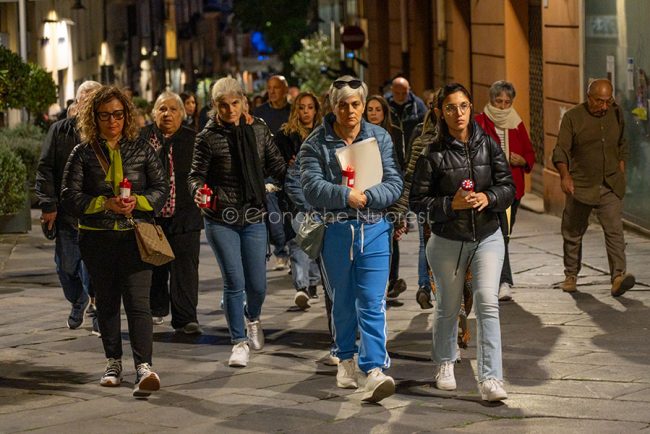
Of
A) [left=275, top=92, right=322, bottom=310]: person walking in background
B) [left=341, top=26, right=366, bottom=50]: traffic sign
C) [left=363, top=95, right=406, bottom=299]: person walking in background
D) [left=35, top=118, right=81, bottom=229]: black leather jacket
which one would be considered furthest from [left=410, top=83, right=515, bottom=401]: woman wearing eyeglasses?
[left=341, top=26, right=366, bottom=50]: traffic sign

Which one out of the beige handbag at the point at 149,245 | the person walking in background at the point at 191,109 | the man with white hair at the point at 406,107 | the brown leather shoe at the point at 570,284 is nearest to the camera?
the beige handbag at the point at 149,245

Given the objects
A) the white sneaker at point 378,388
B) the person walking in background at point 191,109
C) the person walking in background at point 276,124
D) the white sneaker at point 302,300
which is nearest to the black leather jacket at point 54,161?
the white sneaker at point 302,300

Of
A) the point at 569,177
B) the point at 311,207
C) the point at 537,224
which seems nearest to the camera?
the point at 311,207

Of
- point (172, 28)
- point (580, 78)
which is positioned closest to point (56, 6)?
point (580, 78)

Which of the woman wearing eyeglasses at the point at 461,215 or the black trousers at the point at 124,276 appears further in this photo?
the black trousers at the point at 124,276

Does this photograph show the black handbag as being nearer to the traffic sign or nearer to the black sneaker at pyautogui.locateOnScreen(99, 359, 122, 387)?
the black sneaker at pyautogui.locateOnScreen(99, 359, 122, 387)

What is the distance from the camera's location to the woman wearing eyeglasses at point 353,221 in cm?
860

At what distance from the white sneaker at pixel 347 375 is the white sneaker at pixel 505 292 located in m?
3.30

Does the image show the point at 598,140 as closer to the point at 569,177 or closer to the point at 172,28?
the point at 569,177

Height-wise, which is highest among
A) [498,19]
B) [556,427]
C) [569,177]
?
[498,19]

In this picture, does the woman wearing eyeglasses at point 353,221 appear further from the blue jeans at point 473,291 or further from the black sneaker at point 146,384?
the black sneaker at point 146,384

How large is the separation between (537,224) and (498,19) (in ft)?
18.3

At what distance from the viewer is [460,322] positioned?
995cm

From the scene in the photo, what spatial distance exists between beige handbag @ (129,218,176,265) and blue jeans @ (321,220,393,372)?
925mm
